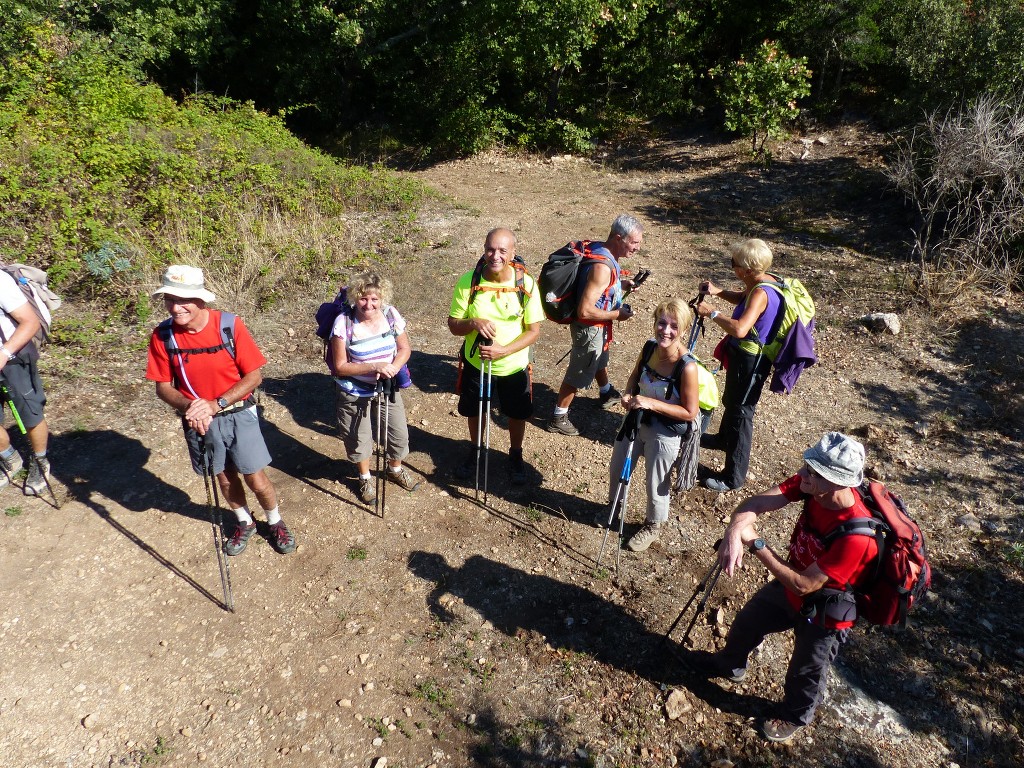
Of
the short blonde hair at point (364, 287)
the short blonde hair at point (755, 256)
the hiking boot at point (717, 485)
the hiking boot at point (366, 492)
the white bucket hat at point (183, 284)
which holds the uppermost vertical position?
the short blonde hair at point (755, 256)

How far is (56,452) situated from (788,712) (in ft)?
18.7

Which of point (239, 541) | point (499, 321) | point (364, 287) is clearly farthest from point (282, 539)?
Answer: point (499, 321)

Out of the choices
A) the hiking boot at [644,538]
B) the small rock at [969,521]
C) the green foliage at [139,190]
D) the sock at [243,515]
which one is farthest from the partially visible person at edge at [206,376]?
the small rock at [969,521]

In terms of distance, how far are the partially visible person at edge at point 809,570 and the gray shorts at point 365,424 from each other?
254 cm

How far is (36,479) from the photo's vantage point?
494 cm

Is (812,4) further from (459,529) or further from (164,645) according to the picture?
(164,645)

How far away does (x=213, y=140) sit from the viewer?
31.9 ft

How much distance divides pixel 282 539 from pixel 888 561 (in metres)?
3.66

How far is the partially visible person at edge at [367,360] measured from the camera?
4.42 metres

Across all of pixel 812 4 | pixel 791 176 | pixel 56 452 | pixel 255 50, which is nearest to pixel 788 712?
pixel 56 452

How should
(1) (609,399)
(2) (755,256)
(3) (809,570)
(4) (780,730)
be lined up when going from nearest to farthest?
(3) (809,570)
(4) (780,730)
(2) (755,256)
(1) (609,399)

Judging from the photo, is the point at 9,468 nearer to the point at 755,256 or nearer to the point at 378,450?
the point at 378,450

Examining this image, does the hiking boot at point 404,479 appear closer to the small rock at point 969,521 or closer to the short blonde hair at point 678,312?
the short blonde hair at point 678,312

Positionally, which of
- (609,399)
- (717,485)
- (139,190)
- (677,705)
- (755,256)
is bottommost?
(677,705)
